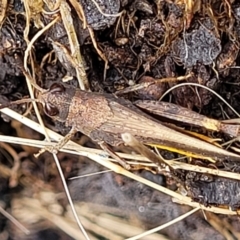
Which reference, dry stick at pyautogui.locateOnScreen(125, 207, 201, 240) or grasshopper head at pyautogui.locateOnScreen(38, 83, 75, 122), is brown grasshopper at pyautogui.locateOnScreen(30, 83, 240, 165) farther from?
dry stick at pyautogui.locateOnScreen(125, 207, 201, 240)

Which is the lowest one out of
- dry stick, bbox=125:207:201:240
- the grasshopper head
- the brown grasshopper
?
dry stick, bbox=125:207:201:240

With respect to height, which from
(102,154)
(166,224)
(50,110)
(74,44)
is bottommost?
(166,224)

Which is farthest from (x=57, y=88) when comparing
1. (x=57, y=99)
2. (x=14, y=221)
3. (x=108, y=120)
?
(x=14, y=221)

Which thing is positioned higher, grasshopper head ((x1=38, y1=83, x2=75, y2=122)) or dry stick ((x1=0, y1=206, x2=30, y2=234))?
grasshopper head ((x1=38, y1=83, x2=75, y2=122))

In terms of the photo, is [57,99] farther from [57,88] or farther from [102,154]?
[102,154]

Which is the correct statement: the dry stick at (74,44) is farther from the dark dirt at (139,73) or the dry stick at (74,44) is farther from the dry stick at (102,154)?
the dry stick at (102,154)

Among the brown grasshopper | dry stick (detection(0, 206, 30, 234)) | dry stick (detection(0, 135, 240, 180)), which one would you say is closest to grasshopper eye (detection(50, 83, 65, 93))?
the brown grasshopper
